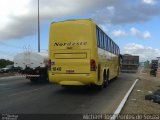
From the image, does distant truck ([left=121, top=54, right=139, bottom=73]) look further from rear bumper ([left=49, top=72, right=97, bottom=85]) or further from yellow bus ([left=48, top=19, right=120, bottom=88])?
rear bumper ([left=49, top=72, right=97, bottom=85])

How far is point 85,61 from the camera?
17.8 m

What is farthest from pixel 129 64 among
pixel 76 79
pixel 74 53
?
pixel 76 79

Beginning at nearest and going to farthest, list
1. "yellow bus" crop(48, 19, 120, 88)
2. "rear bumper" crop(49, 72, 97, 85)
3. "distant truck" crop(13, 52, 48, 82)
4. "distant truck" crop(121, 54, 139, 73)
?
1. "rear bumper" crop(49, 72, 97, 85)
2. "yellow bus" crop(48, 19, 120, 88)
3. "distant truck" crop(13, 52, 48, 82)
4. "distant truck" crop(121, 54, 139, 73)

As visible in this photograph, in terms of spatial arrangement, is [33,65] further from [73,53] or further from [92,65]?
[92,65]

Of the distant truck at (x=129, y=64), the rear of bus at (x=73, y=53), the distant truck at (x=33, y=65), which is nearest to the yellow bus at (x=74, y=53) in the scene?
the rear of bus at (x=73, y=53)

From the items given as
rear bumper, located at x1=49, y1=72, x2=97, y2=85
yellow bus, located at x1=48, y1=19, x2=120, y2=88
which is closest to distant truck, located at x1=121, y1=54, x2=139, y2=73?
yellow bus, located at x1=48, y1=19, x2=120, y2=88

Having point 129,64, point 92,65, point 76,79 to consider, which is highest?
point 129,64

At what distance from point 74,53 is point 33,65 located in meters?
9.03

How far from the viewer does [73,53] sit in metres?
18.1

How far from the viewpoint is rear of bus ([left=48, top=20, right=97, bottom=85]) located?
58.3ft

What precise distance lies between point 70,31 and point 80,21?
2.37 ft

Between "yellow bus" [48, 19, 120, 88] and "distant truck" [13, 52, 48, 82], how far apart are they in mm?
7986

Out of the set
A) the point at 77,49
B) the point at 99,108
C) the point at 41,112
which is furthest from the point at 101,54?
the point at 41,112

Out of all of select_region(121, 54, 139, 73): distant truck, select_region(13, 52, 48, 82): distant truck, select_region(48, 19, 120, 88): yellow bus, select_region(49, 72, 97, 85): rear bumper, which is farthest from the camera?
select_region(121, 54, 139, 73): distant truck
